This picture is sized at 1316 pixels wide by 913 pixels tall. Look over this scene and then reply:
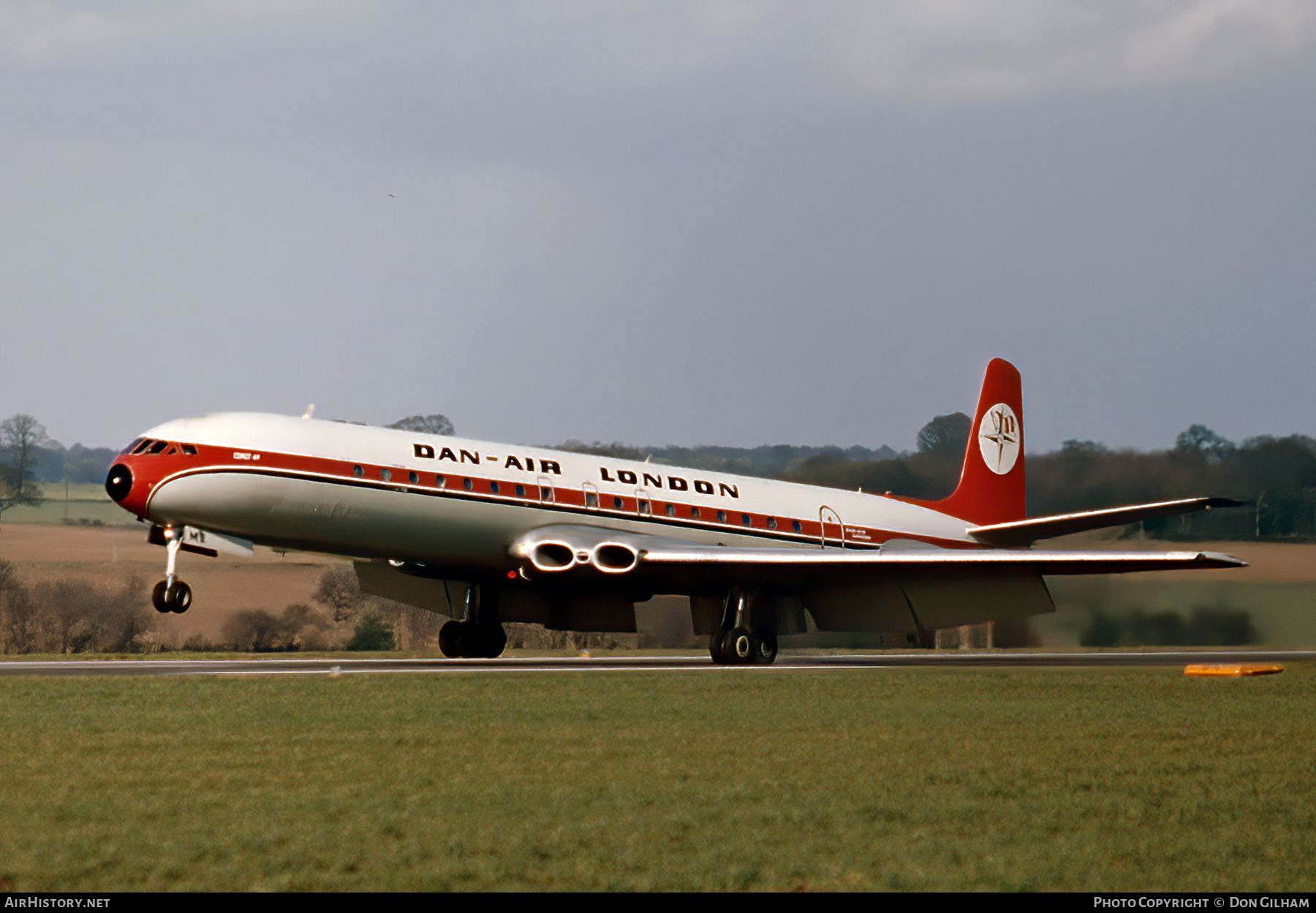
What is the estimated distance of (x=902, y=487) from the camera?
112 ft

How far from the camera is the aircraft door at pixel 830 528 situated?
28.7 meters

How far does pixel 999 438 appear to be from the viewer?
3331 cm

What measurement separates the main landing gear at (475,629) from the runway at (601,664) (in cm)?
45

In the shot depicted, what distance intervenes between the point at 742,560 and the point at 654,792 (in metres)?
16.0

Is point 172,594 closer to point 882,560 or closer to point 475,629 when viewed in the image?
point 475,629

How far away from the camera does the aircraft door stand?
28.7 meters

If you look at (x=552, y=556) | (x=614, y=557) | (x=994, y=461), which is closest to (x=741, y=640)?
(x=614, y=557)

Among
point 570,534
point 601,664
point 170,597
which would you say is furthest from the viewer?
point 570,534

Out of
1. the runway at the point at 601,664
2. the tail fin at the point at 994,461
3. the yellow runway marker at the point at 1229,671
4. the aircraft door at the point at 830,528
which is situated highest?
the tail fin at the point at 994,461

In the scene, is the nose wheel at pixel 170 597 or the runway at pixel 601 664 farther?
the runway at pixel 601 664

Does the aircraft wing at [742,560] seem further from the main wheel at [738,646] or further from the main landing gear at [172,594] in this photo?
the main landing gear at [172,594]

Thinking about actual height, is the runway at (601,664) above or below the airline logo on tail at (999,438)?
below

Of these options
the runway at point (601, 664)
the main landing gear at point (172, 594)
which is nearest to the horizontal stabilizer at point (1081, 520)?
the runway at point (601, 664)

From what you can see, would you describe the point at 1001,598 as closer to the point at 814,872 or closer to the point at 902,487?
the point at 902,487
